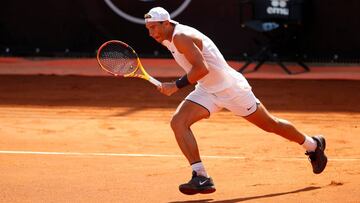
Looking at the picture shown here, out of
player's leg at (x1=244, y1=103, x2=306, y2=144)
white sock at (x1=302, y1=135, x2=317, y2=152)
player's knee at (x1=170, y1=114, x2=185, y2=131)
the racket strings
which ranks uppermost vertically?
the racket strings

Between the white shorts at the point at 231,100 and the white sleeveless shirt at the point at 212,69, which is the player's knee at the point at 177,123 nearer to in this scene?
the white shorts at the point at 231,100

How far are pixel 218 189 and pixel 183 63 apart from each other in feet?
3.60

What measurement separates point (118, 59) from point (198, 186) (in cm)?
153

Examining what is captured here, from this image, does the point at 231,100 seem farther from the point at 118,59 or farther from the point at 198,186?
the point at 118,59

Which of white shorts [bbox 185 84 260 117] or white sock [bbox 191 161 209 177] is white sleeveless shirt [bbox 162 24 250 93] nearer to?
white shorts [bbox 185 84 260 117]

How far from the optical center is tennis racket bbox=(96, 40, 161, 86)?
7441 millimetres

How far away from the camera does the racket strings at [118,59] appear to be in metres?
7.45

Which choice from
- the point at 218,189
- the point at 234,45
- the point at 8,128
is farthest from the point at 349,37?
the point at 218,189

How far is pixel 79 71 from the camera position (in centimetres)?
1476

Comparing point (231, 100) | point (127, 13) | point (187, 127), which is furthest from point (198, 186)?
point (127, 13)

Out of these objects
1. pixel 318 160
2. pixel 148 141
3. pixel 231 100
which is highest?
pixel 231 100

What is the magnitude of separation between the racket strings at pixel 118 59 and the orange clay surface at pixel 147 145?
946mm

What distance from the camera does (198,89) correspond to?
7.02 meters

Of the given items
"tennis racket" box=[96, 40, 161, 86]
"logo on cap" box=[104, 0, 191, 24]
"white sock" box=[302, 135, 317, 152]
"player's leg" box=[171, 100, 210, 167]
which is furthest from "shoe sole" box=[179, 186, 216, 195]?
"logo on cap" box=[104, 0, 191, 24]
